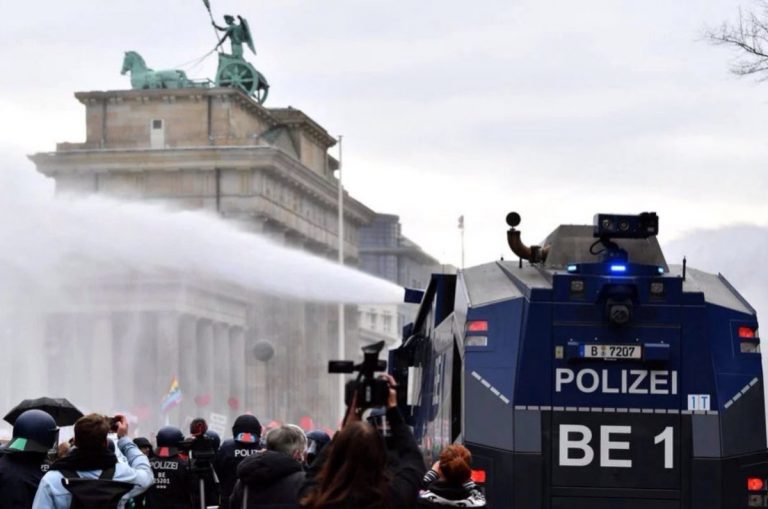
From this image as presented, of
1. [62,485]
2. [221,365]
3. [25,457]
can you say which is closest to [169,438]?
[25,457]

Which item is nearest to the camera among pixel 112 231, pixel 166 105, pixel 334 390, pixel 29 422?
pixel 29 422

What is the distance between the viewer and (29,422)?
40.1ft

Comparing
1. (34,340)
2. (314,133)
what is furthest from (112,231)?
(314,133)

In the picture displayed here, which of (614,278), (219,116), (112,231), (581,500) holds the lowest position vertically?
(581,500)

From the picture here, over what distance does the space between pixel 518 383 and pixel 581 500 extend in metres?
1.04

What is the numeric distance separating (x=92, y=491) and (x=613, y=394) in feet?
18.0

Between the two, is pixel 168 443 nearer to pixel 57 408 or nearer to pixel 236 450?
pixel 236 450

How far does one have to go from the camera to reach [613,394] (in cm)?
1577

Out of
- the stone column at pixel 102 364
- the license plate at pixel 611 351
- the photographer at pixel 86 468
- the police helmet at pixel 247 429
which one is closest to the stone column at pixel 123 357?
the stone column at pixel 102 364

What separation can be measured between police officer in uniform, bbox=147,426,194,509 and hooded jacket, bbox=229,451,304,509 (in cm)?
710

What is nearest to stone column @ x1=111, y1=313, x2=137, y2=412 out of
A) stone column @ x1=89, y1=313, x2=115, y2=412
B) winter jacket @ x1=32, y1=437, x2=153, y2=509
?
stone column @ x1=89, y1=313, x2=115, y2=412

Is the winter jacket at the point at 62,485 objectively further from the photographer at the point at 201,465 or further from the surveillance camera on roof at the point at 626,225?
the photographer at the point at 201,465

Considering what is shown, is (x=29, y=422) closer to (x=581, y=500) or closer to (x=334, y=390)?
(x=581, y=500)

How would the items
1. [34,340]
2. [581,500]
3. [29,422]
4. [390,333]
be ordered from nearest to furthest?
[29,422]
[581,500]
[34,340]
[390,333]
